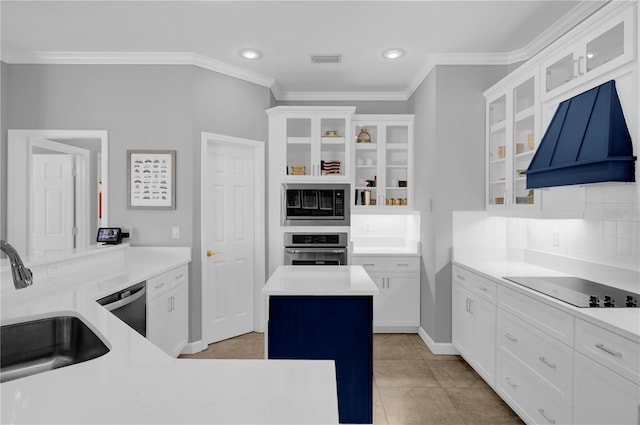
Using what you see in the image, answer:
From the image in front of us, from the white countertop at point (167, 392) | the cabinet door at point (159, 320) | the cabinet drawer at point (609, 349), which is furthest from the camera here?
the cabinet door at point (159, 320)

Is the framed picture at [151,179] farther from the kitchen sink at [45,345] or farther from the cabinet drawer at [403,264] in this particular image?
the cabinet drawer at [403,264]

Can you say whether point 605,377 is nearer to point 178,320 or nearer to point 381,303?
point 381,303

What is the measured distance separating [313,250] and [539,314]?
2.38 metres

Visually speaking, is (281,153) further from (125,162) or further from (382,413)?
(382,413)

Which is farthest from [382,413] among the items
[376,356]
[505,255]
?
[505,255]

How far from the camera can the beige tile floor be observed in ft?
8.15

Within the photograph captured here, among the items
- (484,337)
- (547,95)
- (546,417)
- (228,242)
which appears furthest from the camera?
(228,242)

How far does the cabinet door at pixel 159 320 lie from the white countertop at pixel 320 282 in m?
1.07

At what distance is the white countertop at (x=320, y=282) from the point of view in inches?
85.7

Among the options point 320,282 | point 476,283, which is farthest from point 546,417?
point 320,282

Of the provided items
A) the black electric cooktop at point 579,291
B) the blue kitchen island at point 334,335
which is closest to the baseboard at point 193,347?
the blue kitchen island at point 334,335

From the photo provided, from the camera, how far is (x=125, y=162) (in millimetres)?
3580

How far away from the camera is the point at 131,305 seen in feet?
8.27

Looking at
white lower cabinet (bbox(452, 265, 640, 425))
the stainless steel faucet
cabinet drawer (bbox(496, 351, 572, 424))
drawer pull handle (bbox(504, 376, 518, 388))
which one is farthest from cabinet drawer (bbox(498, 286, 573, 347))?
the stainless steel faucet
